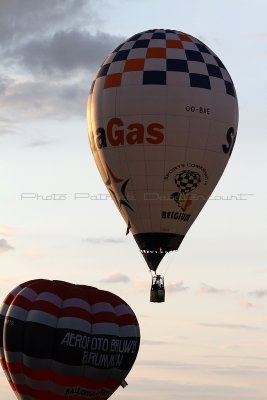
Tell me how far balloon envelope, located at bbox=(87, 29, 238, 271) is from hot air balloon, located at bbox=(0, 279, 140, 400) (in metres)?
5.12

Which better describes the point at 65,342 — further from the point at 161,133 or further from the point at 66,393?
the point at 161,133

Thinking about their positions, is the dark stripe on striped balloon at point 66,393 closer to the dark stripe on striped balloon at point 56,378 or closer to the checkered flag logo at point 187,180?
the dark stripe on striped balloon at point 56,378

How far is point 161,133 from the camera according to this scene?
68.6 metres

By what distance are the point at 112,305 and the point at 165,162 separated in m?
6.61

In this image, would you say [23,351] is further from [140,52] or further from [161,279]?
[140,52]

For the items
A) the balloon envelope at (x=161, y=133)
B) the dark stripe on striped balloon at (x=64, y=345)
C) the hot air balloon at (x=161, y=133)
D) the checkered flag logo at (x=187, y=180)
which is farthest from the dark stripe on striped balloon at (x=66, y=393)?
the checkered flag logo at (x=187, y=180)

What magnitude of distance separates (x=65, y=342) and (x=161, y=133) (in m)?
9.90

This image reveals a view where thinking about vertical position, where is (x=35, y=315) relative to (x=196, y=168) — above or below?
below

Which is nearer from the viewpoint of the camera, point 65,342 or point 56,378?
point 65,342

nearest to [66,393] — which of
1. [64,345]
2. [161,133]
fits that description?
[64,345]

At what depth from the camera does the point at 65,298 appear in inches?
2549

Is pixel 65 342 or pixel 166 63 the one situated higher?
pixel 166 63

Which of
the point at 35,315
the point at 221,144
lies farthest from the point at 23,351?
the point at 221,144

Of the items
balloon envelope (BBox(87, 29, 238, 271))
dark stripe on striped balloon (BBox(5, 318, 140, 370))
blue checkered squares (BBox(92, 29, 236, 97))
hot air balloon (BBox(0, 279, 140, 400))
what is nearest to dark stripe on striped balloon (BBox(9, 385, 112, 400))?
hot air balloon (BBox(0, 279, 140, 400))
